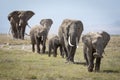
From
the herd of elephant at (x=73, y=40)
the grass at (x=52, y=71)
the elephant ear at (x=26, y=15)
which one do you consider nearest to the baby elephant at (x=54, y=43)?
the herd of elephant at (x=73, y=40)

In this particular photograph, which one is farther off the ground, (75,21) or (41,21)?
(75,21)

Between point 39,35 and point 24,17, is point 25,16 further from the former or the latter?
point 39,35

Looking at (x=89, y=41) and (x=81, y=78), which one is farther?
(x=89, y=41)

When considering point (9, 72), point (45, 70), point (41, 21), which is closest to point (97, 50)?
point (45, 70)

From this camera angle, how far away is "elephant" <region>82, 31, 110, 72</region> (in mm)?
21103

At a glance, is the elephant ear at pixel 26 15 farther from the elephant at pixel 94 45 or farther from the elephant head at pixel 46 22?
the elephant at pixel 94 45

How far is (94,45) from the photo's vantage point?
21297 millimetres

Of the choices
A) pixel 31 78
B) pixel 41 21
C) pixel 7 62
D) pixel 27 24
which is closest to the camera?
pixel 31 78

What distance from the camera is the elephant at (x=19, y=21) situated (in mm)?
52656

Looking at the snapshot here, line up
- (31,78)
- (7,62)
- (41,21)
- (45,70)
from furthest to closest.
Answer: (41,21) < (7,62) < (45,70) < (31,78)

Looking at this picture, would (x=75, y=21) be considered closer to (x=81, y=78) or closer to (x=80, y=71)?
(x=80, y=71)

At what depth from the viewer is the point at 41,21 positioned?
4184cm

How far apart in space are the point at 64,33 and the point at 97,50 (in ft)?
23.7

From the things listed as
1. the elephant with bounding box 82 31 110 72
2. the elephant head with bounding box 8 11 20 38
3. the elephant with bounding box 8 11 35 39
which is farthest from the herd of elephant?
the elephant head with bounding box 8 11 20 38
